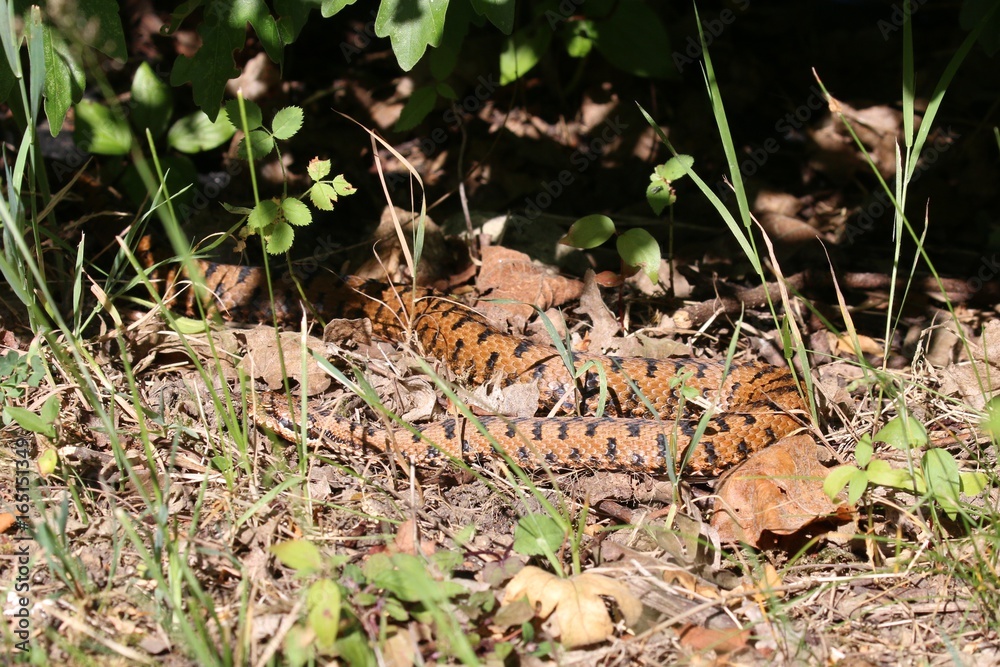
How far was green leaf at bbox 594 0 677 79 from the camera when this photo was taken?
5410mm

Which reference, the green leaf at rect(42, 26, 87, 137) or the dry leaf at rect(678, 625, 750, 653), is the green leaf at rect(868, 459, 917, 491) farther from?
the green leaf at rect(42, 26, 87, 137)

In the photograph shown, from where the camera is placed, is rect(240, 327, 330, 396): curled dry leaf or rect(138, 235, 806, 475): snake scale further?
rect(240, 327, 330, 396): curled dry leaf

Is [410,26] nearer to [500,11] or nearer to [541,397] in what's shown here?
[500,11]

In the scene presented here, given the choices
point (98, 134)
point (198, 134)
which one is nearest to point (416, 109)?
point (198, 134)

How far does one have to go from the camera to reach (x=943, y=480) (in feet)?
9.29

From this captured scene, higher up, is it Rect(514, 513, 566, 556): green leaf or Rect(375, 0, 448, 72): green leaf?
Rect(375, 0, 448, 72): green leaf

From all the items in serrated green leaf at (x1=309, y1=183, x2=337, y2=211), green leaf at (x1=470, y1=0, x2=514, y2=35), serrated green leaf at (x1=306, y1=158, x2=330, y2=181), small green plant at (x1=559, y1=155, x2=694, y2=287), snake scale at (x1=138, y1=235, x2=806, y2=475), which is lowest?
snake scale at (x1=138, y1=235, x2=806, y2=475)

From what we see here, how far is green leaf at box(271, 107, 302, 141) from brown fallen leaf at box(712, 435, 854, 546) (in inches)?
86.6

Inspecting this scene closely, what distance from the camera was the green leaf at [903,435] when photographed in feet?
9.32

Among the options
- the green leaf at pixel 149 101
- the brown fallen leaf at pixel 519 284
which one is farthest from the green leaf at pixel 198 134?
the brown fallen leaf at pixel 519 284

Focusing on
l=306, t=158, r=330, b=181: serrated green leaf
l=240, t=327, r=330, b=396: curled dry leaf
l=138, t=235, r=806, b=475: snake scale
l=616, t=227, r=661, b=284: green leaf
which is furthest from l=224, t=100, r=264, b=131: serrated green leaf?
l=616, t=227, r=661, b=284: green leaf

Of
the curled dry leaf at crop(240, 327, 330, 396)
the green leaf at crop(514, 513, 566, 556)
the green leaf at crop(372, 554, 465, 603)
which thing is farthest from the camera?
the curled dry leaf at crop(240, 327, 330, 396)

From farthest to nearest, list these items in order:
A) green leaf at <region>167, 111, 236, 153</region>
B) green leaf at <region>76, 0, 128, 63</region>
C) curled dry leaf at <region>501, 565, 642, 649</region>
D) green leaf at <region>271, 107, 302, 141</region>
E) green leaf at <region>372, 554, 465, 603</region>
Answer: green leaf at <region>167, 111, 236, 153</region>
green leaf at <region>271, 107, 302, 141</region>
green leaf at <region>76, 0, 128, 63</region>
curled dry leaf at <region>501, 565, 642, 649</region>
green leaf at <region>372, 554, 465, 603</region>

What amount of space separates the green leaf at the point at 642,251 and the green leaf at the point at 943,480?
1569mm
